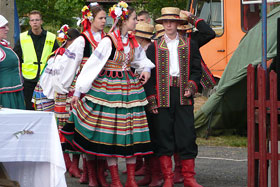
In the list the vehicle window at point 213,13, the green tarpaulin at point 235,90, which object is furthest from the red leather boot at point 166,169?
the vehicle window at point 213,13

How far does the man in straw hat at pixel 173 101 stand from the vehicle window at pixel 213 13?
5.41 m

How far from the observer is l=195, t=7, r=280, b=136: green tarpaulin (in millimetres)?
8711

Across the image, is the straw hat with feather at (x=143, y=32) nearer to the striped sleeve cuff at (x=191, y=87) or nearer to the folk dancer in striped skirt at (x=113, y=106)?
the folk dancer in striped skirt at (x=113, y=106)

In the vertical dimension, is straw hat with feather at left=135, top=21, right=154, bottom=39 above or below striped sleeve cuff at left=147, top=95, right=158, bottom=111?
above

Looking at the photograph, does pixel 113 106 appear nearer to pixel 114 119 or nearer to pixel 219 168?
pixel 114 119

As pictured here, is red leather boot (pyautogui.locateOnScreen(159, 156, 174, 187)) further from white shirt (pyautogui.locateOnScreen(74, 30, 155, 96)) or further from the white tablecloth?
the white tablecloth

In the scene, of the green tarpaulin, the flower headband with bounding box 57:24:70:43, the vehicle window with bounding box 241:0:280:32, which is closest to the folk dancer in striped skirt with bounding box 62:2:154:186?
the flower headband with bounding box 57:24:70:43

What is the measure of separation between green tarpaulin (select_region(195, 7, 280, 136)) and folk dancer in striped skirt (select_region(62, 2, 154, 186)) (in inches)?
113

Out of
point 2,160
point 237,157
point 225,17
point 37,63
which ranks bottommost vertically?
point 237,157

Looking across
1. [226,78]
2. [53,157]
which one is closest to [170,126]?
[53,157]

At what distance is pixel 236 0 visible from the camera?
11383 mm

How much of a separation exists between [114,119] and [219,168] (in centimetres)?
201

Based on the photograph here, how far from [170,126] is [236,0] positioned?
561cm

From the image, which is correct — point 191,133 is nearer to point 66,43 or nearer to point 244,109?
point 66,43
